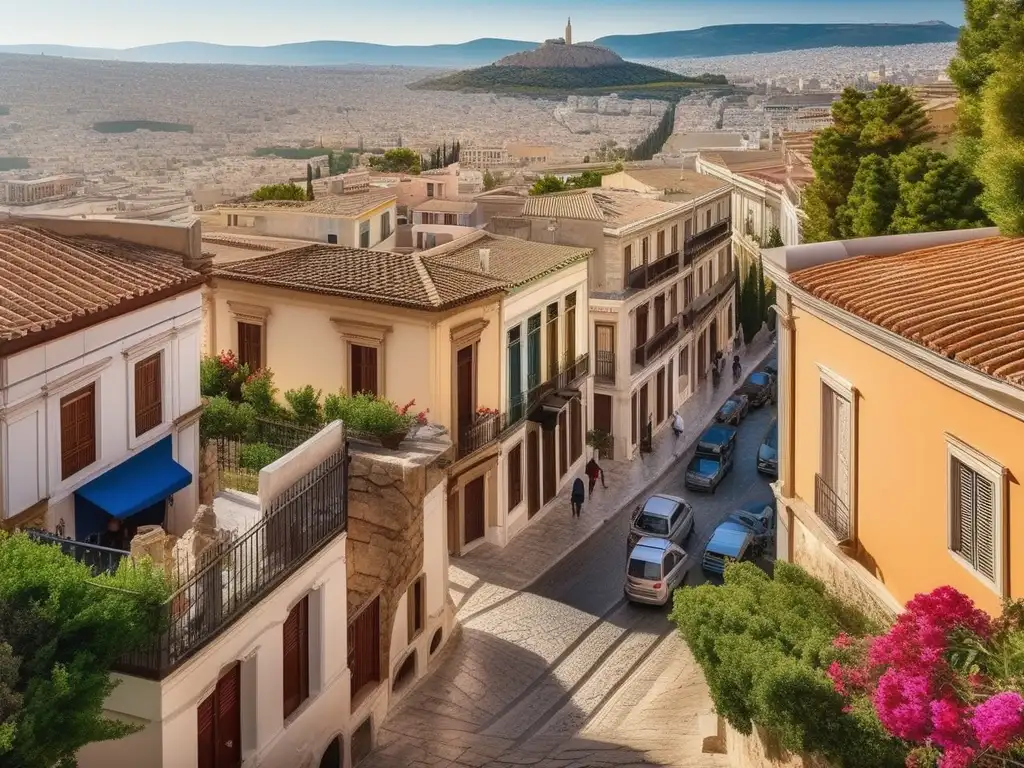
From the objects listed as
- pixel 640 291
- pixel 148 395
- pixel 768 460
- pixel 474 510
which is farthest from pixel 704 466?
pixel 148 395

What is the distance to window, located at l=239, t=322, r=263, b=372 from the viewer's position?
2736 cm

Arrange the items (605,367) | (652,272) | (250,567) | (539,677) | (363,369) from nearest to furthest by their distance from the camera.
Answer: (250,567), (539,677), (363,369), (605,367), (652,272)

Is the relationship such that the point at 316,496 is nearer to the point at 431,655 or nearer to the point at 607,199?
the point at 431,655

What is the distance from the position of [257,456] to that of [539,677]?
6572 mm

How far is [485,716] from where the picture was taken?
19797 mm

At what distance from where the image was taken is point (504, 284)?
27766mm

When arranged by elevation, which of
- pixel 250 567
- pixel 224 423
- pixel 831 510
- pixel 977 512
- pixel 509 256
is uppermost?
pixel 509 256

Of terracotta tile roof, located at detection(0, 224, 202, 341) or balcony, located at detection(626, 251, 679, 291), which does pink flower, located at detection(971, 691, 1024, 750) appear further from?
balcony, located at detection(626, 251, 679, 291)

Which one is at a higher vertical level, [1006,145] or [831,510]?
[1006,145]

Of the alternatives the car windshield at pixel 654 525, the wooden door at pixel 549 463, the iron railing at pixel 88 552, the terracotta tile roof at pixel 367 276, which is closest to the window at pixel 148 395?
the iron railing at pixel 88 552

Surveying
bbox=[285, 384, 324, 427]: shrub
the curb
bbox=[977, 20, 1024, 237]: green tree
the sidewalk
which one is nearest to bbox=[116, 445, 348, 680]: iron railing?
bbox=[285, 384, 324, 427]: shrub

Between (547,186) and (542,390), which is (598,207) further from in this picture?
(547,186)

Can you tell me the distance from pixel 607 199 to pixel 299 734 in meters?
30.4

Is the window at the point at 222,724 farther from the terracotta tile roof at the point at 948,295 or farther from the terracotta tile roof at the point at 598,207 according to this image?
the terracotta tile roof at the point at 598,207
